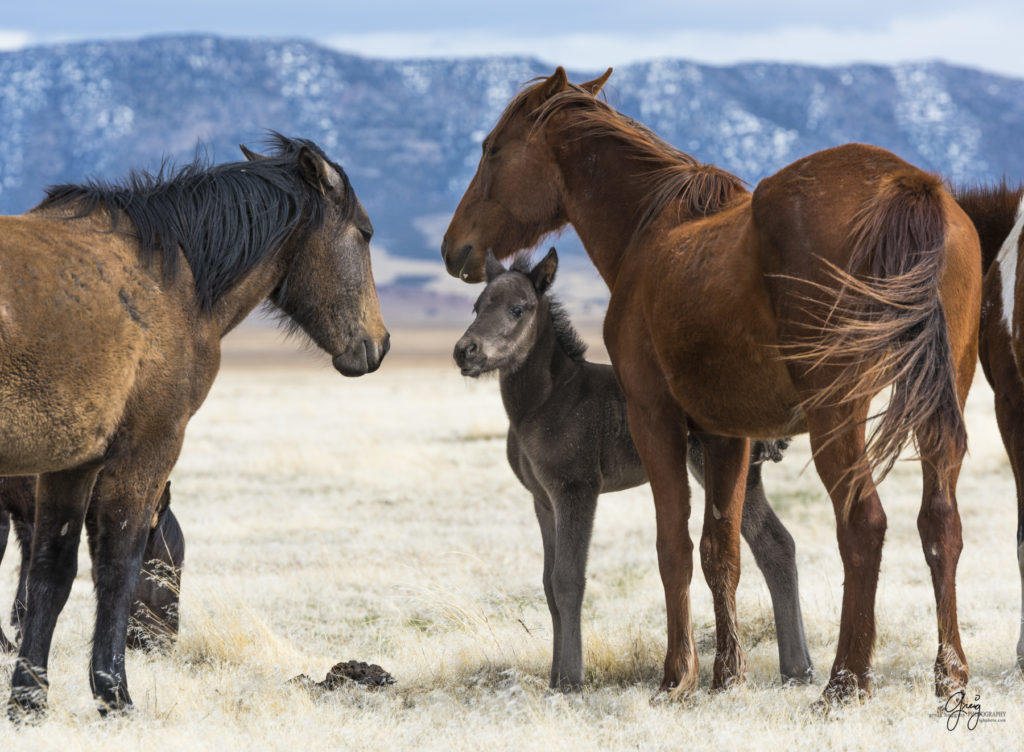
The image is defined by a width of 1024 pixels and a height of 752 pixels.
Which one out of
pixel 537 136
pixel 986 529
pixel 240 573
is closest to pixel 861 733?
pixel 537 136

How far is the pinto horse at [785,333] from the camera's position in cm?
422

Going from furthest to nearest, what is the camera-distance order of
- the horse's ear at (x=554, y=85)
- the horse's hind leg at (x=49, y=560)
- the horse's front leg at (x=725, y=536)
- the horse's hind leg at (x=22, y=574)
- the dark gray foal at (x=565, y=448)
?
the horse's hind leg at (x=22, y=574)
the horse's ear at (x=554, y=85)
the dark gray foal at (x=565, y=448)
the horse's front leg at (x=725, y=536)
the horse's hind leg at (x=49, y=560)

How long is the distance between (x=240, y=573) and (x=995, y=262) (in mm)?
6757

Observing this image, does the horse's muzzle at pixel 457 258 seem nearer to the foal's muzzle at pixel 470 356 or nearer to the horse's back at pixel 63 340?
the foal's muzzle at pixel 470 356

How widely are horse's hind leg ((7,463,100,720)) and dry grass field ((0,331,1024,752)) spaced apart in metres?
0.24

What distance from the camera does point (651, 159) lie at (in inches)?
230

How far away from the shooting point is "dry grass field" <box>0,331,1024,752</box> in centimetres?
460

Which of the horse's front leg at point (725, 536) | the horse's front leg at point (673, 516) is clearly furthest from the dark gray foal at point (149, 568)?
the horse's front leg at point (725, 536)

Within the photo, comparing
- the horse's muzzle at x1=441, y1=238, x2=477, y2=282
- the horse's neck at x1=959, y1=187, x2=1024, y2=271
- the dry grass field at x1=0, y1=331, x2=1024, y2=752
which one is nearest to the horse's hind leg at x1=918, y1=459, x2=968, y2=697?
the dry grass field at x1=0, y1=331, x2=1024, y2=752

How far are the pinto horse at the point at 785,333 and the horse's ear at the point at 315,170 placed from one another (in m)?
1.28

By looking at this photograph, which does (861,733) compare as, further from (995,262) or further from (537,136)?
(537,136)

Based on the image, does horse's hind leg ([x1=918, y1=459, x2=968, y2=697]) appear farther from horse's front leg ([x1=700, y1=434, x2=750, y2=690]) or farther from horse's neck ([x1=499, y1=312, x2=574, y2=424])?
horse's neck ([x1=499, y1=312, x2=574, y2=424])

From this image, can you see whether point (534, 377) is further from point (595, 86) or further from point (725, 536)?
point (595, 86)

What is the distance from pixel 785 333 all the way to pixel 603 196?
1769 mm
